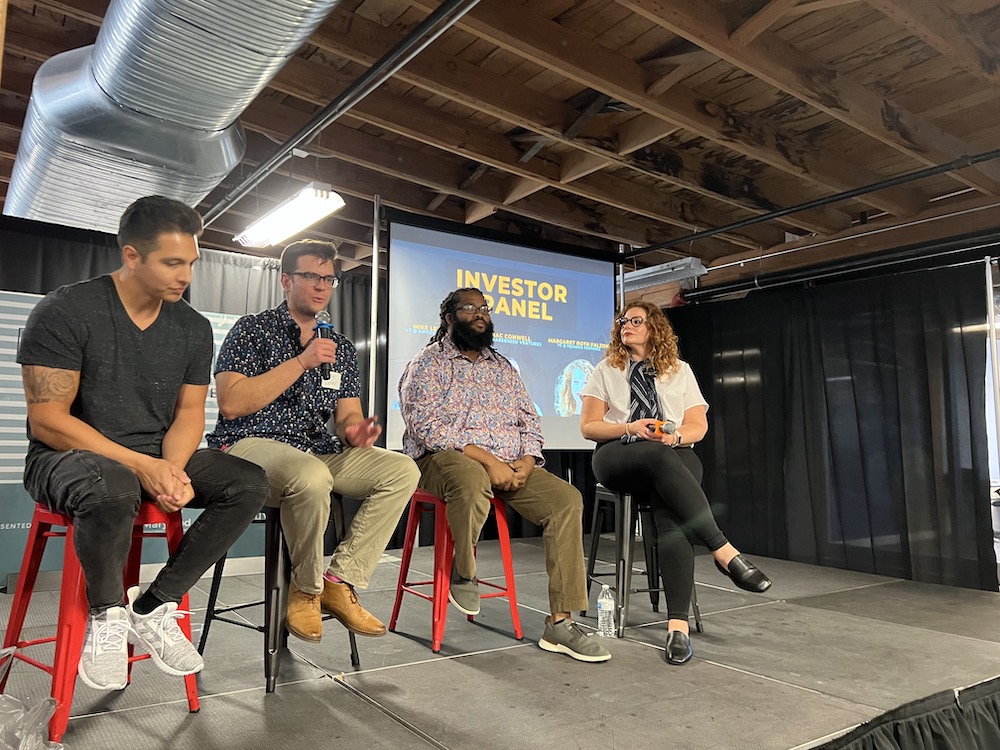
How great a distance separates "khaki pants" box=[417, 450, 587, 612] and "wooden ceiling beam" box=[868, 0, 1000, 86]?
82.3 inches

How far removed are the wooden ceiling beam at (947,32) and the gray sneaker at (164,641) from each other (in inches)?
115

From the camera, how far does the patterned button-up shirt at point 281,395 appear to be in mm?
2023

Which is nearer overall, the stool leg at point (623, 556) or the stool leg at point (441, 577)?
the stool leg at point (441, 577)

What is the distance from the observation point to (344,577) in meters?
1.90

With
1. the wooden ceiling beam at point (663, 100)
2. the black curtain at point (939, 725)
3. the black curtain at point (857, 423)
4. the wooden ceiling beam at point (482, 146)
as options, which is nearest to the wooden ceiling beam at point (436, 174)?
the wooden ceiling beam at point (482, 146)

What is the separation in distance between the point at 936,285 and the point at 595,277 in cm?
215

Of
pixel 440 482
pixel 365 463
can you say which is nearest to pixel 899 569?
pixel 440 482

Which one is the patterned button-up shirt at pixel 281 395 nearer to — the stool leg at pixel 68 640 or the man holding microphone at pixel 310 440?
the man holding microphone at pixel 310 440

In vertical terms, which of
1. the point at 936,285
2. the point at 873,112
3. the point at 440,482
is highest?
the point at 873,112

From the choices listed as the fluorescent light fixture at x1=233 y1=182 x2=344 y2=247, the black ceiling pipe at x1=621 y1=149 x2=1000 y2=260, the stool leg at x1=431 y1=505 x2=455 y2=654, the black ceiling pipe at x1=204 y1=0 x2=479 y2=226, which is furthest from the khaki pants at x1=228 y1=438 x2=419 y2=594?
the black ceiling pipe at x1=621 y1=149 x2=1000 y2=260

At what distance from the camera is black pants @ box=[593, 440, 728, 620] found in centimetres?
234

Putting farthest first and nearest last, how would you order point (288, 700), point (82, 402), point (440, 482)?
point (440, 482), point (288, 700), point (82, 402)

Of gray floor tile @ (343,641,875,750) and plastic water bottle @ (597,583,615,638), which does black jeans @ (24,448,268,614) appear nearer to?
gray floor tile @ (343,641,875,750)

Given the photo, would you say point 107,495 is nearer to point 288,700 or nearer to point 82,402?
point 82,402
